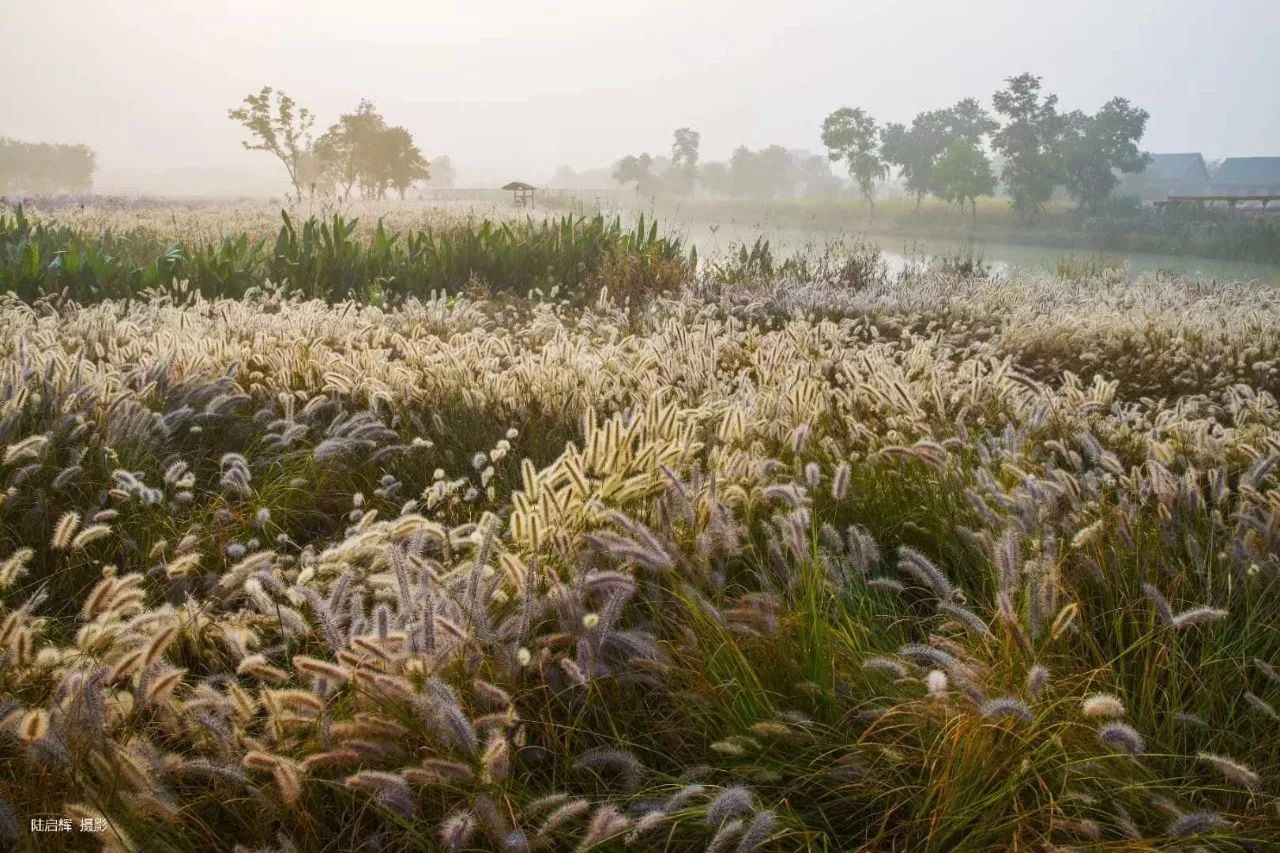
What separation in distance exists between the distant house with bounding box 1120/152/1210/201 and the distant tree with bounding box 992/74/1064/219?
32.8 meters

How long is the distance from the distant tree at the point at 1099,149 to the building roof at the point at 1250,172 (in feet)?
87.0

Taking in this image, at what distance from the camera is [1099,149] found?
174 ft

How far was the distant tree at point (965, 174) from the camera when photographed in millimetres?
60031

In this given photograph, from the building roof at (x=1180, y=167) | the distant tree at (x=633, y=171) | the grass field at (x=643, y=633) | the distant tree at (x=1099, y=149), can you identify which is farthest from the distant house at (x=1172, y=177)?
the grass field at (x=643, y=633)

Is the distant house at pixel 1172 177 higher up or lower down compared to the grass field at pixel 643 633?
higher up

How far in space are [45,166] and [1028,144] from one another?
106761 mm

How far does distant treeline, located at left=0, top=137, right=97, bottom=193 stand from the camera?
102m

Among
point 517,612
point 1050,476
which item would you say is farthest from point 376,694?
point 1050,476

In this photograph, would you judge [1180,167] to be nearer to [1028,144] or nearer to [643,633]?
[1028,144]

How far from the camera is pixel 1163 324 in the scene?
7.56 m

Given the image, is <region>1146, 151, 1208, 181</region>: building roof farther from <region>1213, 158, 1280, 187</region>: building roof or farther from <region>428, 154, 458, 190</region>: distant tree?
<region>428, 154, 458, 190</region>: distant tree

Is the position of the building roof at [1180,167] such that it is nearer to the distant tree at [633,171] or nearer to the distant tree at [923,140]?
the distant tree at [923,140]

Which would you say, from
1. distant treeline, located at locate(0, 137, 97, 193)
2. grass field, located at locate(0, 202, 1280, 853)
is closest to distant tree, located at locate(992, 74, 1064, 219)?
grass field, located at locate(0, 202, 1280, 853)

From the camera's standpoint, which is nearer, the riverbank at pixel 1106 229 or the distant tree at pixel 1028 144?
the riverbank at pixel 1106 229
